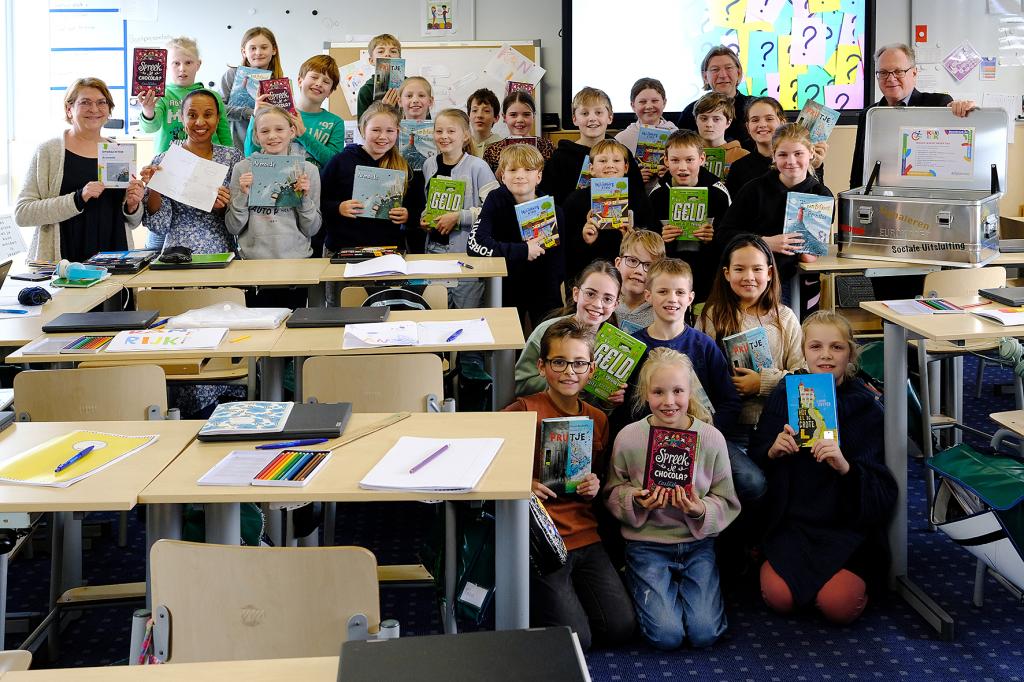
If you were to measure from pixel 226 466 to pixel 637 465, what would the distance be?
4.18 feet

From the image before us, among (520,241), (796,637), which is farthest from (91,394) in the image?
(520,241)

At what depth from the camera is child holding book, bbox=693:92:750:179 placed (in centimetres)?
495

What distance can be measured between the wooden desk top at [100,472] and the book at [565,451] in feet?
2.84

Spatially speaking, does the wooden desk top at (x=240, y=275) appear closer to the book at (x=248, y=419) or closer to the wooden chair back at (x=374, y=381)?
the wooden chair back at (x=374, y=381)

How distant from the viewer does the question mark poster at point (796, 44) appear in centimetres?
681

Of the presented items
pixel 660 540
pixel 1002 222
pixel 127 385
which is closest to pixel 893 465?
pixel 660 540

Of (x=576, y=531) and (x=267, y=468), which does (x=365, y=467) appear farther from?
(x=576, y=531)

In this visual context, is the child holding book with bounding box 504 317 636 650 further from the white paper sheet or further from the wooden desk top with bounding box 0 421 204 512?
the white paper sheet

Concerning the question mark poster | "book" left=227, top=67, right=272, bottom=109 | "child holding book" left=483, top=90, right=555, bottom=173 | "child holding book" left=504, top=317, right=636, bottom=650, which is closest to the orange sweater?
"child holding book" left=504, top=317, right=636, bottom=650

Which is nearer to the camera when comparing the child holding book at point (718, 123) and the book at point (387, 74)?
the child holding book at point (718, 123)

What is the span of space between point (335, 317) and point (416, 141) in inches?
71.8

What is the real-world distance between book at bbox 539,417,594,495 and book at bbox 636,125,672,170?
2505mm

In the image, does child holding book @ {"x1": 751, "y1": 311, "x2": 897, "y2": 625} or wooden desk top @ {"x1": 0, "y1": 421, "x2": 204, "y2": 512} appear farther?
child holding book @ {"x1": 751, "y1": 311, "x2": 897, "y2": 625}

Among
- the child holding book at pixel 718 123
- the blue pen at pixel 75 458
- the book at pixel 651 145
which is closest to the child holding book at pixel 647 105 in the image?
the book at pixel 651 145
